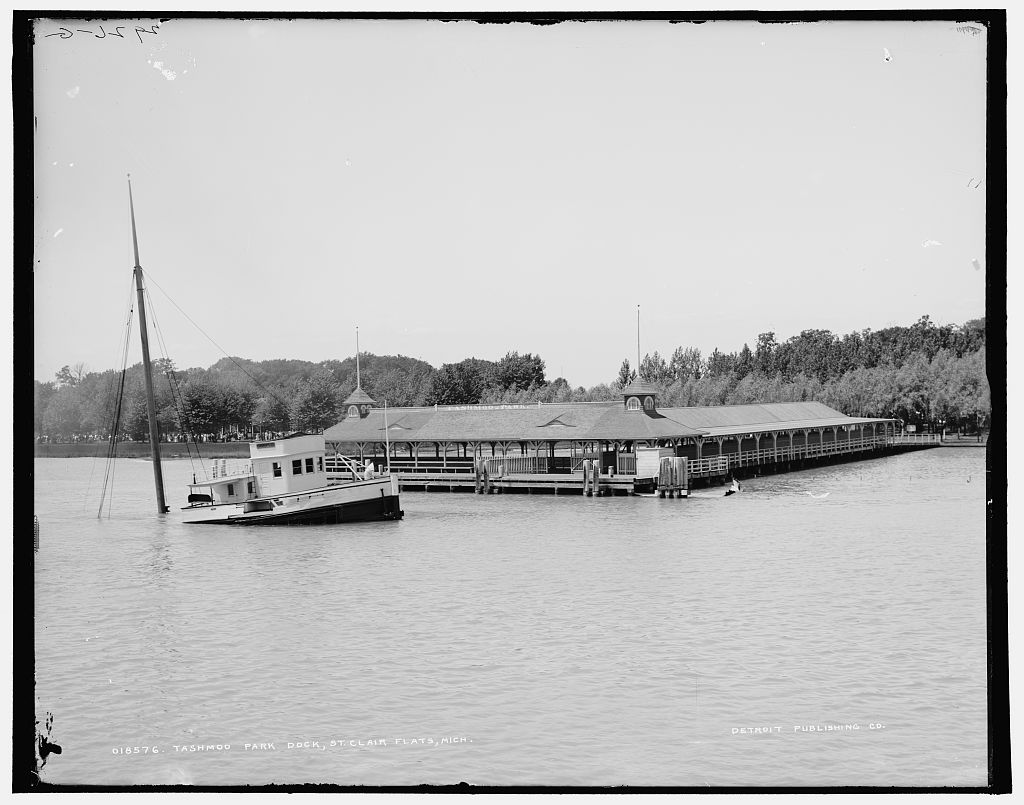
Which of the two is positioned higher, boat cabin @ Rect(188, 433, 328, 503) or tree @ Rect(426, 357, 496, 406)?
tree @ Rect(426, 357, 496, 406)

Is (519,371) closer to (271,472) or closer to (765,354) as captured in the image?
(765,354)

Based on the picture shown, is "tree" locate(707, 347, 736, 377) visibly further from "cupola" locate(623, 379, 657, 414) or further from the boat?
the boat

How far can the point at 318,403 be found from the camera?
19734 mm

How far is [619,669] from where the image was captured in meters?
9.62

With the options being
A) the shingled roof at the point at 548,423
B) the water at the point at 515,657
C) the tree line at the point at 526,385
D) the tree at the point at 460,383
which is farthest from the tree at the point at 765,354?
the tree at the point at 460,383

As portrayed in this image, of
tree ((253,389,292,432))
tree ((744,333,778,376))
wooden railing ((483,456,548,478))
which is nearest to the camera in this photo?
tree ((744,333,778,376))

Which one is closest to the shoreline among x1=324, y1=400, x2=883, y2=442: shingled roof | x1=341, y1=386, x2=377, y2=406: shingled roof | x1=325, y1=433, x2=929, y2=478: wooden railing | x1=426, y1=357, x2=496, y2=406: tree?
x1=341, y1=386, x2=377, y2=406: shingled roof

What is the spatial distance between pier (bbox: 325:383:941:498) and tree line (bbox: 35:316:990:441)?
682 mm

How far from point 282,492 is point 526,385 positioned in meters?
5.57

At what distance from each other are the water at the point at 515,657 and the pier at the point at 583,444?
8.40m

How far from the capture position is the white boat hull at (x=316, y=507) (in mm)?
20094

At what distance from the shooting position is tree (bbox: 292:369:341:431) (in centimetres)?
1688

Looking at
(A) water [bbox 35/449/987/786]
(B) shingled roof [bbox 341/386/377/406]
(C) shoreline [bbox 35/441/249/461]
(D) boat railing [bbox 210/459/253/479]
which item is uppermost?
(B) shingled roof [bbox 341/386/377/406]

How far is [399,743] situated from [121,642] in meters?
4.21
